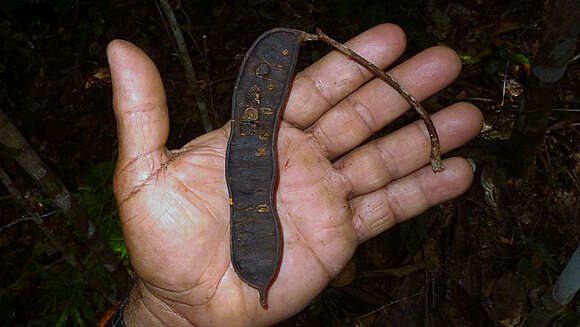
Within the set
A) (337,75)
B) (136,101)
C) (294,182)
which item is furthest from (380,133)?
(136,101)

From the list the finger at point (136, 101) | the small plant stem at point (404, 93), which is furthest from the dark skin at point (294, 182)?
the small plant stem at point (404, 93)

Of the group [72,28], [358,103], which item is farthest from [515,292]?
[72,28]

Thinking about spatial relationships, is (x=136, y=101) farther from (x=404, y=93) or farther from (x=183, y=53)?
(x=404, y=93)

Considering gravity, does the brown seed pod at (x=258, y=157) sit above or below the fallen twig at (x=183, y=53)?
below

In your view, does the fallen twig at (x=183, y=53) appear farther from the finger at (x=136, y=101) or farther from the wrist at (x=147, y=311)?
the wrist at (x=147, y=311)

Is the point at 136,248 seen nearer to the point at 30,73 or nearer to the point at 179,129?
the point at 179,129

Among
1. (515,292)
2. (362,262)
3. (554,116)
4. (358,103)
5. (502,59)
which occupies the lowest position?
(515,292)
